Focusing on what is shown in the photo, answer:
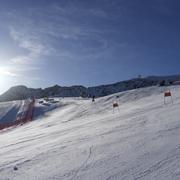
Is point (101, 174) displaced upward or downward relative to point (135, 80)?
downward

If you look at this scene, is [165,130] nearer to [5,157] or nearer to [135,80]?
[5,157]

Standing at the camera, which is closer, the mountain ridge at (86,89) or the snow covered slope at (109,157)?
the snow covered slope at (109,157)

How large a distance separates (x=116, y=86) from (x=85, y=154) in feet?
394

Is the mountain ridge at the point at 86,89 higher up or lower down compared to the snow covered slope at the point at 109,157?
higher up

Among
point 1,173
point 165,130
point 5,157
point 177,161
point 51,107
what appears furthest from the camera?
point 51,107

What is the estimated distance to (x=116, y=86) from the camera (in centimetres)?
13025

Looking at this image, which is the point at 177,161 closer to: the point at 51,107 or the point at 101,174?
the point at 101,174

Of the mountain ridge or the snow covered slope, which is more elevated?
the mountain ridge

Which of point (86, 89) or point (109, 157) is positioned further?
point (86, 89)

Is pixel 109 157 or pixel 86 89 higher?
pixel 86 89

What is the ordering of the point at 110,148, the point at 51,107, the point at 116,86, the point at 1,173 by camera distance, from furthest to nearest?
the point at 116,86 → the point at 51,107 → the point at 110,148 → the point at 1,173

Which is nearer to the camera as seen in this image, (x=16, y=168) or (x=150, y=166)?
(x=150, y=166)

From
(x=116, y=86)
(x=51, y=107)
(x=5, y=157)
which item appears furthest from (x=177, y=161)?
(x=116, y=86)

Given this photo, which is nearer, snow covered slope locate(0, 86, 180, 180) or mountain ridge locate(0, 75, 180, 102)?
snow covered slope locate(0, 86, 180, 180)
